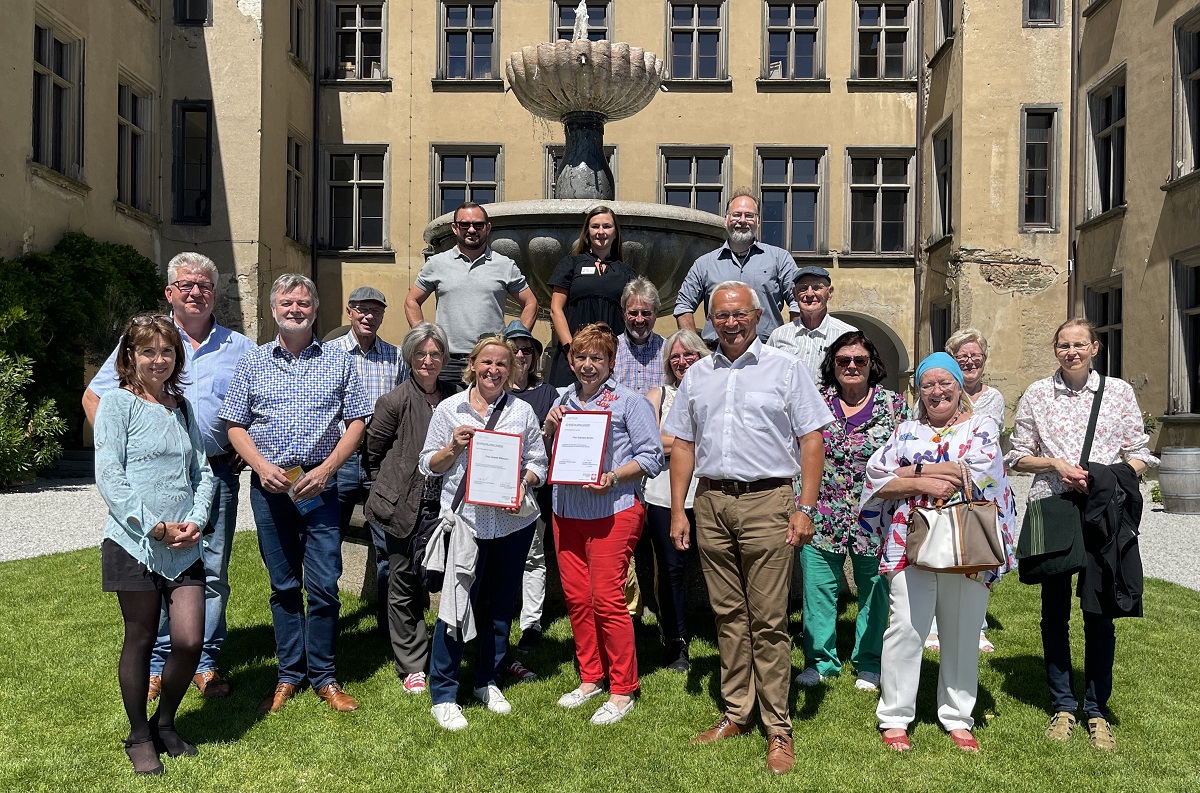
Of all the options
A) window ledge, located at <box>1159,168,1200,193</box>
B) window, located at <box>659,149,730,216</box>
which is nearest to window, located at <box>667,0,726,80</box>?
window, located at <box>659,149,730,216</box>

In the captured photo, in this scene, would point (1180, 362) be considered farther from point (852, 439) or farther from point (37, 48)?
point (37, 48)

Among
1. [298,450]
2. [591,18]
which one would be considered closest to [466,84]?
[591,18]

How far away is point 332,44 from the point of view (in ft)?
70.6

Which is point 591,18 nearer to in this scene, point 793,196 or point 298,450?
point 793,196

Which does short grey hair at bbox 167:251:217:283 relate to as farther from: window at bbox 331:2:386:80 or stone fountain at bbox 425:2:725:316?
window at bbox 331:2:386:80

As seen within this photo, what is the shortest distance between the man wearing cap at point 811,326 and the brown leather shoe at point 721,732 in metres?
1.84

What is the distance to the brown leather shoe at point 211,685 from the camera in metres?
4.70

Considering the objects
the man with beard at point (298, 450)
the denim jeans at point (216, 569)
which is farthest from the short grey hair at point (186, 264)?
the denim jeans at point (216, 569)

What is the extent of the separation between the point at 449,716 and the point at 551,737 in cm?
45

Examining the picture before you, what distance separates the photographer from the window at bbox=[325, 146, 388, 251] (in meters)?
21.5

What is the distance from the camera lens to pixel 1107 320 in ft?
54.9

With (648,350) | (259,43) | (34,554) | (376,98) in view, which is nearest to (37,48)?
(259,43)

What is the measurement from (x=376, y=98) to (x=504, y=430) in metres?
18.4

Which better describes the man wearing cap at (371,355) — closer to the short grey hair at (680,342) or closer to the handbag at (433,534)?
the handbag at (433,534)
